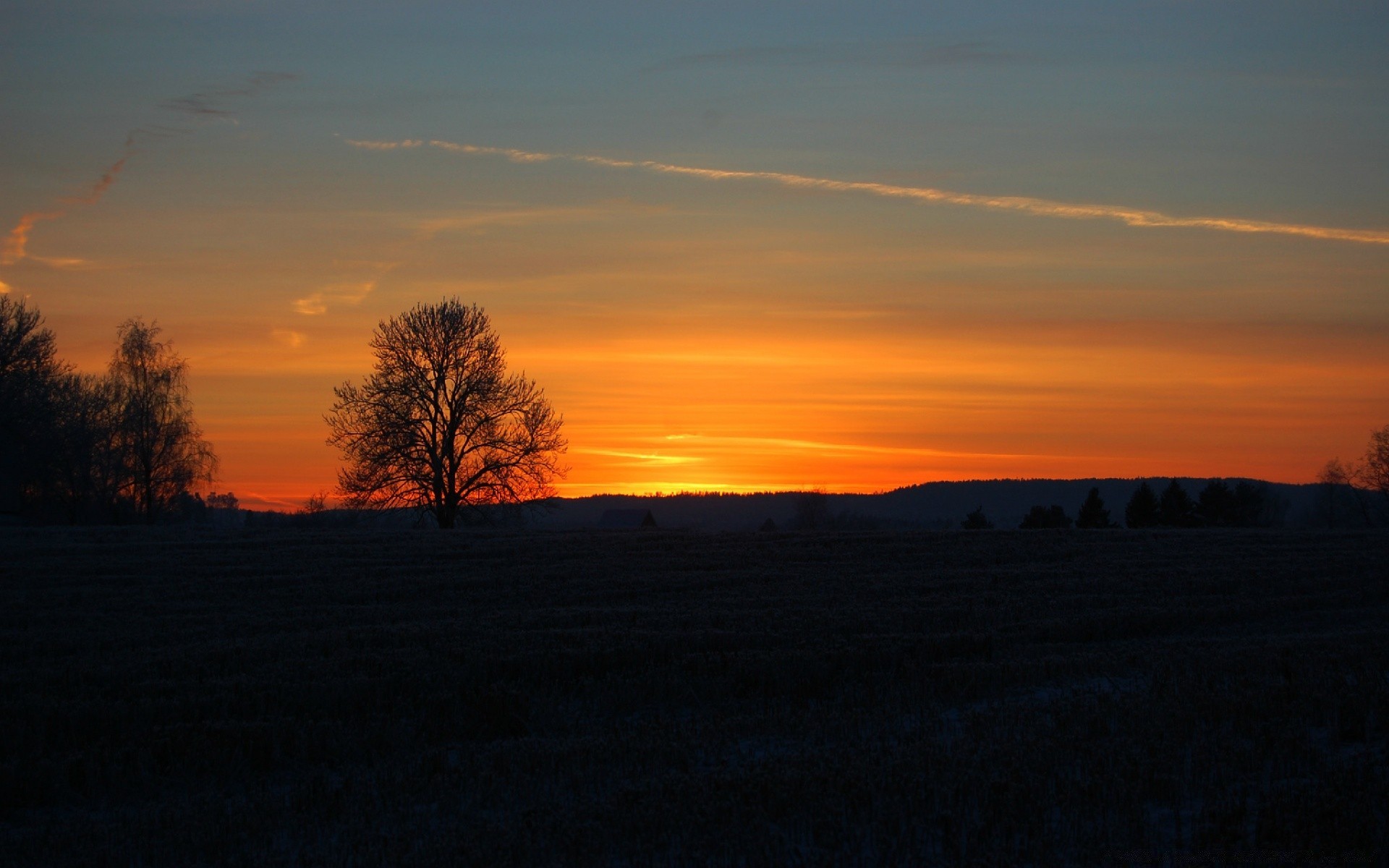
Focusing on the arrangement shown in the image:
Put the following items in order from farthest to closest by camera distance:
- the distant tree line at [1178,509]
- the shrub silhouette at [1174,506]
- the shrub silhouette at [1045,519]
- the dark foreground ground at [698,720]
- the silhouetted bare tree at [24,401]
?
the shrub silhouette at [1174,506] → the distant tree line at [1178,509] → the shrub silhouette at [1045,519] → the silhouetted bare tree at [24,401] → the dark foreground ground at [698,720]

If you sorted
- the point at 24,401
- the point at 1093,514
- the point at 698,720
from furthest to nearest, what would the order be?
the point at 1093,514, the point at 24,401, the point at 698,720

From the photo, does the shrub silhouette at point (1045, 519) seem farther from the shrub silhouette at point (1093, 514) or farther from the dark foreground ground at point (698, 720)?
the dark foreground ground at point (698, 720)

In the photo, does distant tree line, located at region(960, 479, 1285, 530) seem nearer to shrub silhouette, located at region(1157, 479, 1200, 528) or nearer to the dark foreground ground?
shrub silhouette, located at region(1157, 479, 1200, 528)

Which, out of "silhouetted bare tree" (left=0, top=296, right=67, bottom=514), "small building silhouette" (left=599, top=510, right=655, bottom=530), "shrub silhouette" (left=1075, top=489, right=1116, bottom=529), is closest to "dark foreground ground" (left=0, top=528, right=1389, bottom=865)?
"silhouetted bare tree" (left=0, top=296, right=67, bottom=514)

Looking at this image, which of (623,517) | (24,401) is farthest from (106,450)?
(623,517)

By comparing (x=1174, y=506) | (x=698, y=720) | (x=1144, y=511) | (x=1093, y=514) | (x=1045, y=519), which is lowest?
Result: (x=698, y=720)

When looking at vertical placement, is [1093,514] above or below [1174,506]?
below

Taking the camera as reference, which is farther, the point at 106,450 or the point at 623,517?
the point at 623,517

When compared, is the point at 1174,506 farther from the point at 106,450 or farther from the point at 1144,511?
the point at 106,450

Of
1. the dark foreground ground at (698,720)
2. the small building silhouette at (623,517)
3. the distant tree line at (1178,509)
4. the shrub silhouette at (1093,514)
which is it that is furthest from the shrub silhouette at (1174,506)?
the dark foreground ground at (698,720)

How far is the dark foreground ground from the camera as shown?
7285mm

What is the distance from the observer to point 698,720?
11.1 metres

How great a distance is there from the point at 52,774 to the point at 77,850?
207 cm

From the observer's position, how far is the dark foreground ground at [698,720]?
23.9ft
